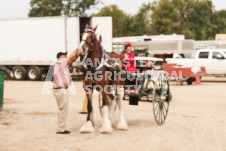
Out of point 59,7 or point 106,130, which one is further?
point 59,7

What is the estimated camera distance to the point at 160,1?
9025cm

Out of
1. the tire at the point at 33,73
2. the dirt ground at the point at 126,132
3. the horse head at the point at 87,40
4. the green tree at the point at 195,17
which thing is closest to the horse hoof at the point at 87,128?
the dirt ground at the point at 126,132

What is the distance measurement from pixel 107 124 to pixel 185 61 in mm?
21676

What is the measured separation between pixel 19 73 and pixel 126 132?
2422 cm

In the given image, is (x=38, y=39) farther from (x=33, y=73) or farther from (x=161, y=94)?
(x=161, y=94)

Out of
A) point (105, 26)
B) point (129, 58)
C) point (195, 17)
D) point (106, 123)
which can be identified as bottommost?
point (106, 123)

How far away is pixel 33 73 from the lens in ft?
110

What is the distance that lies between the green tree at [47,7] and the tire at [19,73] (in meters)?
→ 50.1

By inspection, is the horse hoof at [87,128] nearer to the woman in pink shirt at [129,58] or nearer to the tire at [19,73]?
the woman in pink shirt at [129,58]

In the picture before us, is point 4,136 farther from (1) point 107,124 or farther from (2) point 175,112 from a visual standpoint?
(2) point 175,112

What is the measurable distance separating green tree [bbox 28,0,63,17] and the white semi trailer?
49706 millimetres

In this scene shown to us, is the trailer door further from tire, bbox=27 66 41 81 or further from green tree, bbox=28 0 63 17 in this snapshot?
green tree, bbox=28 0 63 17

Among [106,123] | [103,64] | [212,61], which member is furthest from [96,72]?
[212,61]

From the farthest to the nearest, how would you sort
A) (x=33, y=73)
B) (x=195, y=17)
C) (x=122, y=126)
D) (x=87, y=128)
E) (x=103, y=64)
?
(x=195, y=17) → (x=33, y=73) → (x=122, y=126) → (x=103, y=64) → (x=87, y=128)
